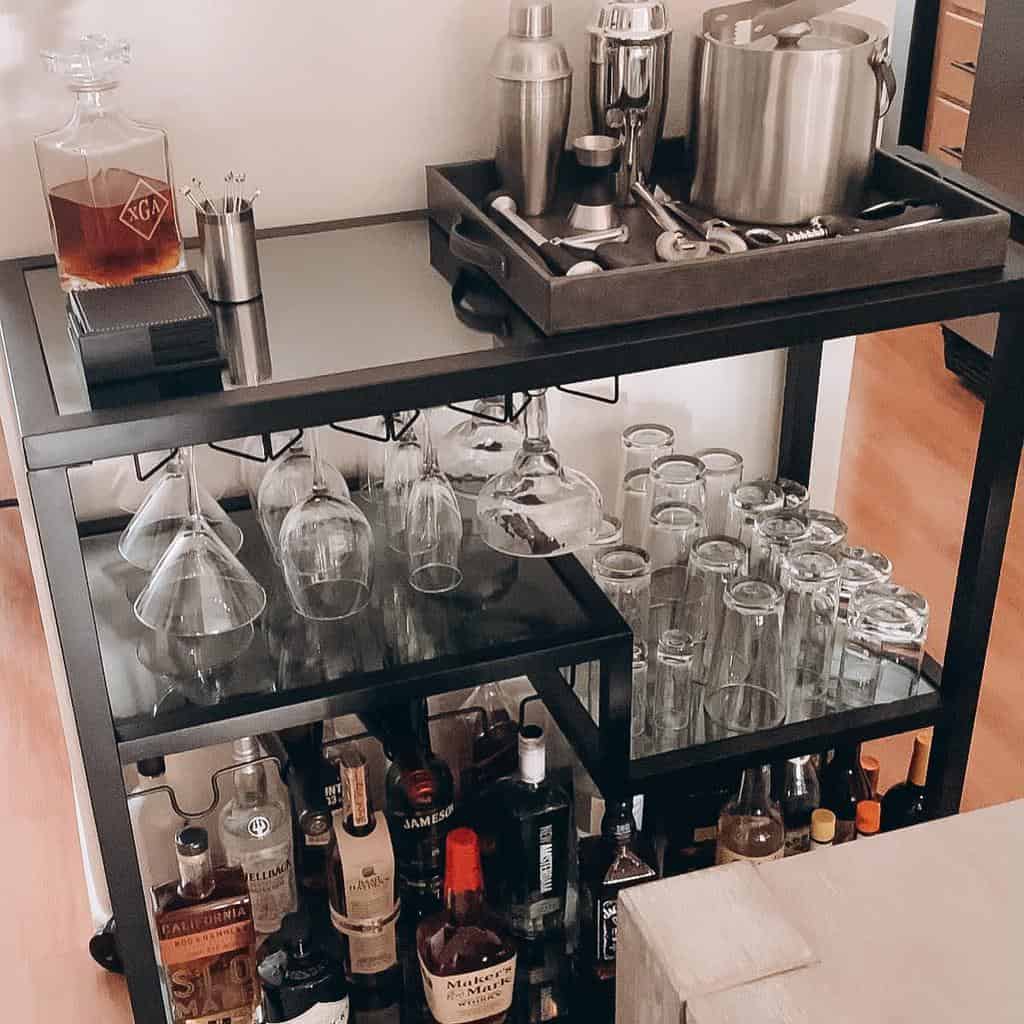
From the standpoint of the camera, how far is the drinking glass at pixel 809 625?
1700 millimetres

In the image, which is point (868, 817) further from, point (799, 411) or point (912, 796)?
point (799, 411)

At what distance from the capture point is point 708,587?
1717 millimetres

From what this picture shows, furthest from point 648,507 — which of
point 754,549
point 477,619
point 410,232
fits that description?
point 410,232

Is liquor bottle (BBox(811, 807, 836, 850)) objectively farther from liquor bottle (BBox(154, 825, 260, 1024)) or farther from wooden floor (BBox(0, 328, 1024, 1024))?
liquor bottle (BBox(154, 825, 260, 1024))

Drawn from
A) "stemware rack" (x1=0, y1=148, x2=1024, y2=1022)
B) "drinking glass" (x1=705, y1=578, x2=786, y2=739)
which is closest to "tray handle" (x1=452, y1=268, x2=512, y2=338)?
"stemware rack" (x1=0, y1=148, x2=1024, y2=1022)

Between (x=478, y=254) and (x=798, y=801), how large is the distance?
94 cm

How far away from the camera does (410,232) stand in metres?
1.58

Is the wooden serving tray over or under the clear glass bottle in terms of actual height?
under

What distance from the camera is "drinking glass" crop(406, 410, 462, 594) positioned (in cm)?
157

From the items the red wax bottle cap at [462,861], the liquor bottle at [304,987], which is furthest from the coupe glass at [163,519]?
the liquor bottle at [304,987]

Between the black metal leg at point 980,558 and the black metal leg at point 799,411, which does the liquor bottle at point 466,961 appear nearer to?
the black metal leg at point 980,558

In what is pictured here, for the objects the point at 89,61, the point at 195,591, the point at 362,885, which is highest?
the point at 89,61

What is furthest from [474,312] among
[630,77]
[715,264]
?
[630,77]

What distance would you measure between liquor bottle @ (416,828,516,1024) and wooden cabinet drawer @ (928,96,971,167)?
2.58 m
